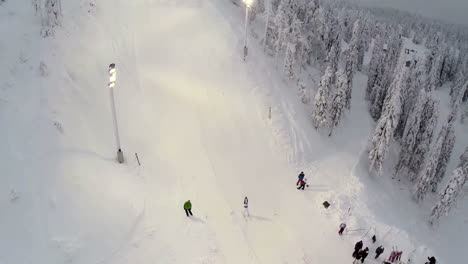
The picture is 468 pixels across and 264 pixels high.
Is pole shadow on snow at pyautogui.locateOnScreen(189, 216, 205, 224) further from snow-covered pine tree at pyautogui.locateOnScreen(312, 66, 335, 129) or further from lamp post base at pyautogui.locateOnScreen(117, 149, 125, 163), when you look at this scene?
A: snow-covered pine tree at pyautogui.locateOnScreen(312, 66, 335, 129)

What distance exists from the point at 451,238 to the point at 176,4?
132ft

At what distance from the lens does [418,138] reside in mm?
44031

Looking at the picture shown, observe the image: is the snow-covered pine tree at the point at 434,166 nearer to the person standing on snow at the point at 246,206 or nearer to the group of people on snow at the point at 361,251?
the group of people on snow at the point at 361,251

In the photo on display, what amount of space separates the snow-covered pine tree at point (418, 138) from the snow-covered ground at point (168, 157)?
167 inches

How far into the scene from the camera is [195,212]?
65.3 feet

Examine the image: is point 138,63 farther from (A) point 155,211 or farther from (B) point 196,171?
(A) point 155,211

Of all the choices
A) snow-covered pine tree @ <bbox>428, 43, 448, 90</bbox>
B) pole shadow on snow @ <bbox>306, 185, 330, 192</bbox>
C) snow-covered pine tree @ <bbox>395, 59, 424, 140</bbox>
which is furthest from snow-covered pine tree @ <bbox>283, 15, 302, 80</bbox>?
snow-covered pine tree @ <bbox>428, 43, 448, 90</bbox>

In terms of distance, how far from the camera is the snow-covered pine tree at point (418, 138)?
42.9 meters

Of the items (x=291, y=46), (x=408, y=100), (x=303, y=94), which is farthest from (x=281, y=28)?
(x=408, y=100)

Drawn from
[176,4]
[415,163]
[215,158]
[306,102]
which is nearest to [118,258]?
[215,158]

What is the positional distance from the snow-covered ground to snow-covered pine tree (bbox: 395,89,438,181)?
167 inches

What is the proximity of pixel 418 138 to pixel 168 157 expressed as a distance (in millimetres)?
34380

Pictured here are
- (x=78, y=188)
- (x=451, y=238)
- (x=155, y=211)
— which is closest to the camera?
(x=78, y=188)

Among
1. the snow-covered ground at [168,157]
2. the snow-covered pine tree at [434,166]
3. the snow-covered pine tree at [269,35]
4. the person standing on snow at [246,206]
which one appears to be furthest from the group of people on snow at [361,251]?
the snow-covered pine tree at [269,35]
